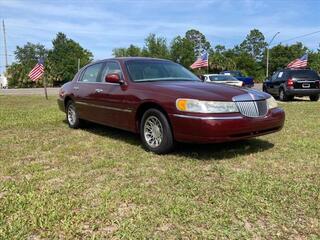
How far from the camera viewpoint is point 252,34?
99250mm

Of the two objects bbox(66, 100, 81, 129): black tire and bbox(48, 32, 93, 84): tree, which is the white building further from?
bbox(66, 100, 81, 129): black tire

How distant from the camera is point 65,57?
280 feet

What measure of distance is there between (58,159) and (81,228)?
8.04ft

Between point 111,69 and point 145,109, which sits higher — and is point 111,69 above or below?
above

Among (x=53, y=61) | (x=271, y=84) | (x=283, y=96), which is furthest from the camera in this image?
(x=53, y=61)

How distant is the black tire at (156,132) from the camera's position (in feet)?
17.9

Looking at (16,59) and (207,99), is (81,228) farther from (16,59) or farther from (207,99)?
(16,59)

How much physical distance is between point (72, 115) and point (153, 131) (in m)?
3.10

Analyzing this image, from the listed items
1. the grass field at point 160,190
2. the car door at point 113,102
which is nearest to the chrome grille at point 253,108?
the grass field at point 160,190

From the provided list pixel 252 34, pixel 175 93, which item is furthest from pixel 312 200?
pixel 252 34

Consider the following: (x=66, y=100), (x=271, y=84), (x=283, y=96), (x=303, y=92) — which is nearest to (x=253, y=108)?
(x=66, y=100)

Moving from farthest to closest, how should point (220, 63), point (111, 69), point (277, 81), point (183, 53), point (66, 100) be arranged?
point (183, 53) → point (220, 63) → point (277, 81) → point (66, 100) → point (111, 69)

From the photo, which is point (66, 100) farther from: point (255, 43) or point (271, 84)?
point (255, 43)

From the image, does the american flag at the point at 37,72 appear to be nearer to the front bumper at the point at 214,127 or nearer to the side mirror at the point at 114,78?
the side mirror at the point at 114,78
